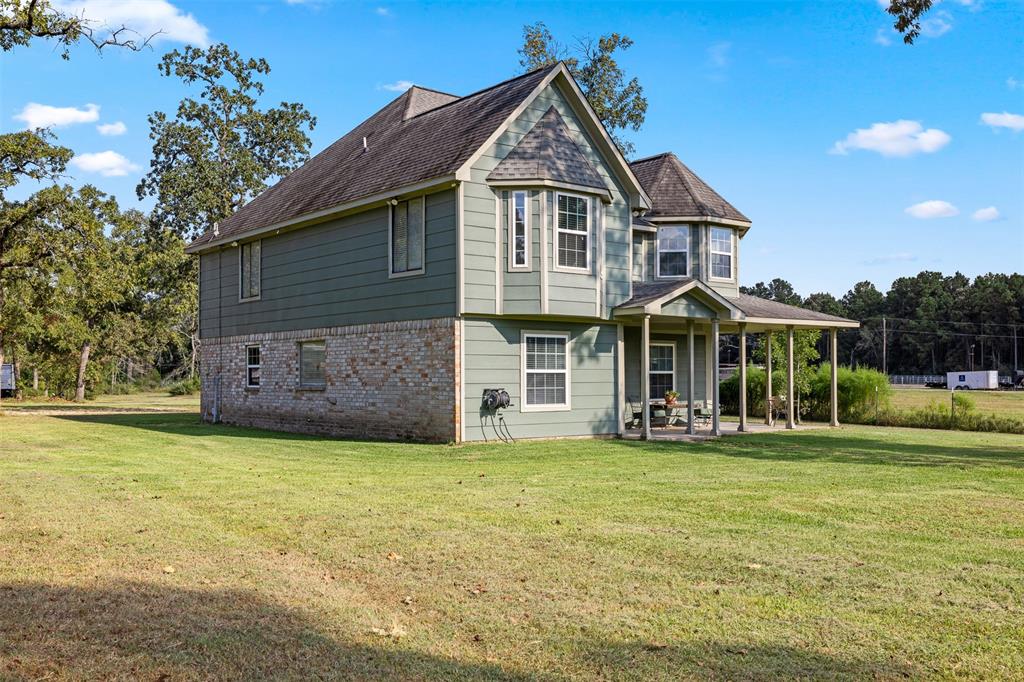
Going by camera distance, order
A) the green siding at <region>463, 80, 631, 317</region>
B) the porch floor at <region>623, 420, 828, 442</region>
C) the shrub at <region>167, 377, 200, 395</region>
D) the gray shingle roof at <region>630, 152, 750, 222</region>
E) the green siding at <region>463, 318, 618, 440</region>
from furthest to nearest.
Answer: the shrub at <region>167, 377, 200, 395</region>
the gray shingle roof at <region>630, 152, 750, 222</region>
the porch floor at <region>623, 420, 828, 442</region>
the green siding at <region>463, 318, 618, 440</region>
the green siding at <region>463, 80, 631, 317</region>

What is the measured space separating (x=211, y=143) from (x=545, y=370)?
93.8 ft

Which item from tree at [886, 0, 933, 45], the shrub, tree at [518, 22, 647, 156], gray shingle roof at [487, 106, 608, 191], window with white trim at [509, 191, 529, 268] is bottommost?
the shrub

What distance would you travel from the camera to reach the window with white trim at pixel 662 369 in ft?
76.1

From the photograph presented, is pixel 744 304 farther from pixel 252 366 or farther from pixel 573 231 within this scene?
pixel 252 366

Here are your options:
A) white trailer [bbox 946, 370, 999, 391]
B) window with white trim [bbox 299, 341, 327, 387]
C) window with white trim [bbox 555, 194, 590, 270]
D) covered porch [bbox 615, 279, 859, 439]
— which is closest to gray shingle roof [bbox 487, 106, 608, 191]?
window with white trim [bbox 555, 194, 590, 270]

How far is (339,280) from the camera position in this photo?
20.7 m

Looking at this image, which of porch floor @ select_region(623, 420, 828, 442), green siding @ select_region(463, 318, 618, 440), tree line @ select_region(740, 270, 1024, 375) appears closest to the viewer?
green siding @ select_region(463, 318, 618, 440)

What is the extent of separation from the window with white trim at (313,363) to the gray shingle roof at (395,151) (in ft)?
10.8

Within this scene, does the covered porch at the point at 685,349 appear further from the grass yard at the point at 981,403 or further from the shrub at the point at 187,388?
the shrub at the point at 187,388

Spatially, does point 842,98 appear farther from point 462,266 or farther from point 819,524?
point 819,524

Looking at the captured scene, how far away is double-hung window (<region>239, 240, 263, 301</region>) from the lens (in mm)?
24391

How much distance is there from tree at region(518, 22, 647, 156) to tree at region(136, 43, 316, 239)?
11.9m

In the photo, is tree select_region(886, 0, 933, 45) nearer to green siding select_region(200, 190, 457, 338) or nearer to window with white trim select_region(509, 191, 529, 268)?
window with white trim select_region(509, 191, 529, 268)

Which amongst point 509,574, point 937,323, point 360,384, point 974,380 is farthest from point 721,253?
point 937,323
